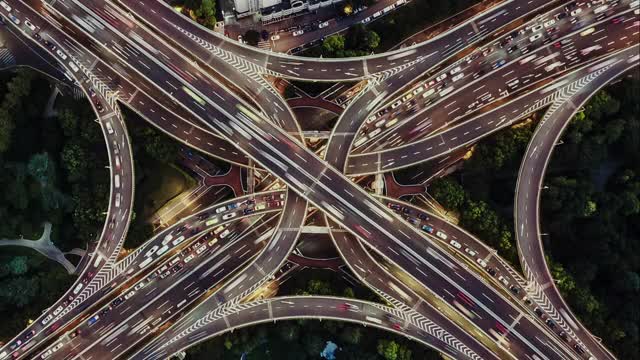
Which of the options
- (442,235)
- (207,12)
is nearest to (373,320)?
(442,235)

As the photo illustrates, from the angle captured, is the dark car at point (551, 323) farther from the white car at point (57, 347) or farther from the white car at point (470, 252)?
the white car at point (57, 347)

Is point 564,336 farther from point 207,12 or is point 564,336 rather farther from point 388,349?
point 207,12

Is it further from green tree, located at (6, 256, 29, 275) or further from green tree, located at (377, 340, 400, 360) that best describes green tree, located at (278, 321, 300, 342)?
green tree, located at (6, 256, 29, 275)

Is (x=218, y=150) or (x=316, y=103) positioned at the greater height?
(x=316, y=103)

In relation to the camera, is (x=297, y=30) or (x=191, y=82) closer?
(x=191, y=82)

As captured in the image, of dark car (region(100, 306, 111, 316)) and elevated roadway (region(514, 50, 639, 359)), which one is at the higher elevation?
elevated roadway (region(514, 50, 639, 359))

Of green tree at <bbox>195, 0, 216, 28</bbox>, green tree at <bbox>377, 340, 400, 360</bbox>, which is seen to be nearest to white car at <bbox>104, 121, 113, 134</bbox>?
green tree at <bbox>195, 0, 216, 28</bbox>

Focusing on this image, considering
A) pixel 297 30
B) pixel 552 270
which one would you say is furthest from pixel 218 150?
pixel 552 270

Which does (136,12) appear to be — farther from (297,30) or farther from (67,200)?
(67,200)

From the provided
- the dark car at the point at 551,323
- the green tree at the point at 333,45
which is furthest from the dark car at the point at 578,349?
the green tree at the point at 333,45
